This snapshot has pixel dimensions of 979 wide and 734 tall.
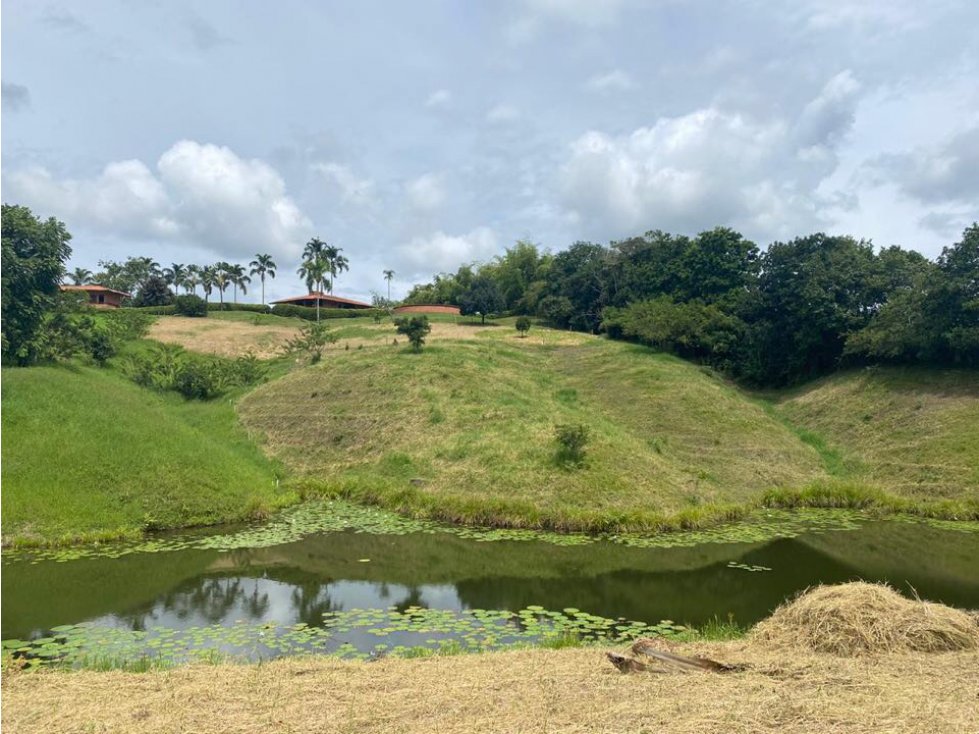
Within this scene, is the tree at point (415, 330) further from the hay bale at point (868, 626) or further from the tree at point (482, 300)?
the hay bale at point (868, 626)

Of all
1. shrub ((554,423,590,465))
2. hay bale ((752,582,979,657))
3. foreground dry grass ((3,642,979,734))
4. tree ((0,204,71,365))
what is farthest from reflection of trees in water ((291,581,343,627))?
tree ((0,204,71,365))

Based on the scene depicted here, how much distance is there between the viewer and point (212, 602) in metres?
15.3

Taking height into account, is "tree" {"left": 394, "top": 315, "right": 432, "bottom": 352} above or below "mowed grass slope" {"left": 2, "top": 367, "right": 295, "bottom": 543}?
above

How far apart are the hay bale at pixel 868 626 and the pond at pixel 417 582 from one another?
3292mm

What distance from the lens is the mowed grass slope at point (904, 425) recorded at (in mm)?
29266

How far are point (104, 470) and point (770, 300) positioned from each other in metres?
48.2

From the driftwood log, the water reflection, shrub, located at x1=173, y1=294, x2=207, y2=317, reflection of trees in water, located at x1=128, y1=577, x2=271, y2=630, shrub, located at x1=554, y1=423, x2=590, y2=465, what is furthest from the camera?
shrub, located at x1=173, y1=294, x2=207, y2=317

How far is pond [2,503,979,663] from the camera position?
12859 millimetres

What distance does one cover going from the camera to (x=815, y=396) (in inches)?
1734

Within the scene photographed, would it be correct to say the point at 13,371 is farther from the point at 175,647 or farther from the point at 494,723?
the point at 494,723

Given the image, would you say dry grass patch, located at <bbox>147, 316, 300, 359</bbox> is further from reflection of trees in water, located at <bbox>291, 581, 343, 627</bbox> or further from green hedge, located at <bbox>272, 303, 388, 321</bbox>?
reflection of trees in water, located at <bbox>291, 581, 343, 627</bbox>

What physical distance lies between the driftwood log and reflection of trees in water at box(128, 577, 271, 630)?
28.4 feet

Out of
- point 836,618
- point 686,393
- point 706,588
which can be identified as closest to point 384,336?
point 686,393

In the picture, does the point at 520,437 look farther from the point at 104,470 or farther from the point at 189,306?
the point at 189,306
